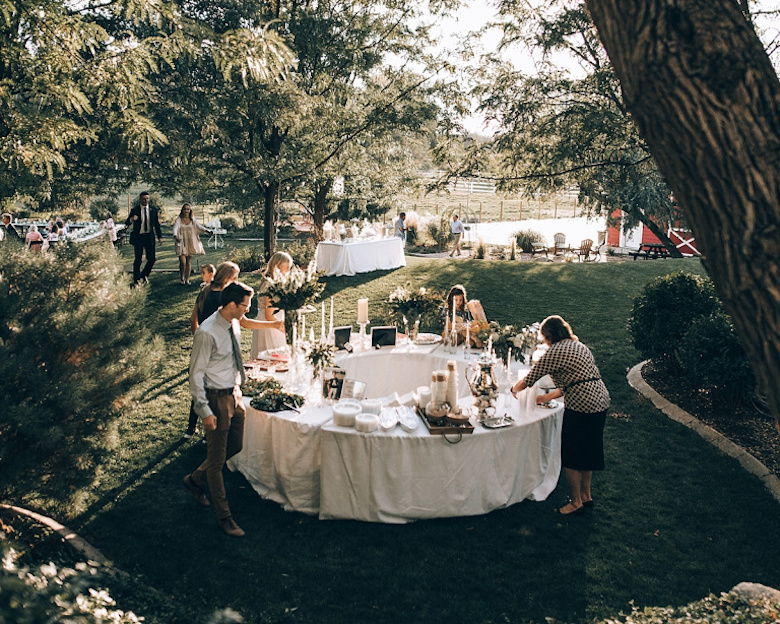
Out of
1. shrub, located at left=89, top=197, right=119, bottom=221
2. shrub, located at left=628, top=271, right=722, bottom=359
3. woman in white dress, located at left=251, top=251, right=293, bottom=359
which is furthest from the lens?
shrub, located at left=89, top=197, right=119, bottom=221

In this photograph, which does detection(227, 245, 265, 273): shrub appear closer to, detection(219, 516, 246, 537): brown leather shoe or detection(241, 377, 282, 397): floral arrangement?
detection(241, 377, 282, 397): floral arrangement

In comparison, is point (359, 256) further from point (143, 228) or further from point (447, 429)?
point (447, 429)

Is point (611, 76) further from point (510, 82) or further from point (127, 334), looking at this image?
point (127, 334)

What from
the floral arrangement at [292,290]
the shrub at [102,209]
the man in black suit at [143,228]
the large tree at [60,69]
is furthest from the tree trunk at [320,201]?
the shrub at [102,209]

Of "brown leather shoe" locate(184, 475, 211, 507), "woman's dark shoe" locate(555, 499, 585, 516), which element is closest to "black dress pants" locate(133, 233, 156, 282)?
"brown leather shoe" locate(184, 475, 211, 507)

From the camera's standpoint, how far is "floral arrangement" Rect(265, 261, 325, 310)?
645 cm

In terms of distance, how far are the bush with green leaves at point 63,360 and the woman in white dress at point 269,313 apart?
1.91 meters

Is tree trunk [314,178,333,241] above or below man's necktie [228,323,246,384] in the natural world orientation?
above

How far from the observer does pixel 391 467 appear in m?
5.24

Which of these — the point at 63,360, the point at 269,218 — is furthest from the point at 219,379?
the point at 269,218

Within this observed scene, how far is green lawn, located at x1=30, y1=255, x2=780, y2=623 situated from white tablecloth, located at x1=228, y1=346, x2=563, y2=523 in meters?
0.15

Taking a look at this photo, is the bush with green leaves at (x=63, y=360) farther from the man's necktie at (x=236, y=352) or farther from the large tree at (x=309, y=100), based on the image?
the large tree at (x=309, y=100)

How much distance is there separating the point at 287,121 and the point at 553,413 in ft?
32.8

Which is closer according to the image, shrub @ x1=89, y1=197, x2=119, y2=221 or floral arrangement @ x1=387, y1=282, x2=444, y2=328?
floral arrangement @ x1=387, y1=282, x2=444, y2=328
